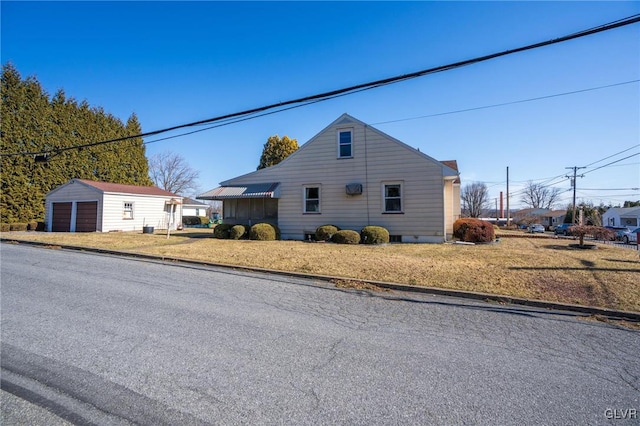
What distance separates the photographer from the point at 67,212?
23.2 meters

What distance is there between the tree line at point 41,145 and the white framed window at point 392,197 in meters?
22.3

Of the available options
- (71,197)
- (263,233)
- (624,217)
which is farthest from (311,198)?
(624,217)

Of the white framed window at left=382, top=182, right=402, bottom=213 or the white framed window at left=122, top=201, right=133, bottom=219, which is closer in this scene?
the white framed window at left=382, top=182, right=402, bottom=213

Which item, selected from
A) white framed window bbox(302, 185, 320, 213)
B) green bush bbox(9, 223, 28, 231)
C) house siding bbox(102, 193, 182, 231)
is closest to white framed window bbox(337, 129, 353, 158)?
white framed window bbox(302, 185, 320, 213)

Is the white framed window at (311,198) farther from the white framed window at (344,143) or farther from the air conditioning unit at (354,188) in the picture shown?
the white framed window at (344,143)

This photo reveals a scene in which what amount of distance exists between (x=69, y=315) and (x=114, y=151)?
3236 centimetres

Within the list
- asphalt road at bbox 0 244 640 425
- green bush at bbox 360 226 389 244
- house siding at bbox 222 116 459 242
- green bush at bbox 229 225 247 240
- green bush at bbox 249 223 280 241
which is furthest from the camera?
green bush at bbox 229 225 247 240

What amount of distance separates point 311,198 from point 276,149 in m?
20.7

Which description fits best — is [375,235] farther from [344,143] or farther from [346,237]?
[344,143]

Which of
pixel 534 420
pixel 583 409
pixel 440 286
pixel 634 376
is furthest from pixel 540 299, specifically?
pixel 534 420

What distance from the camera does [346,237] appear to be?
14.6 meters

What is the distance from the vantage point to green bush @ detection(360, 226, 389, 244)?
47.5 ft

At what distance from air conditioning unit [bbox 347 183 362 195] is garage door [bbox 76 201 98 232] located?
18.0 meters

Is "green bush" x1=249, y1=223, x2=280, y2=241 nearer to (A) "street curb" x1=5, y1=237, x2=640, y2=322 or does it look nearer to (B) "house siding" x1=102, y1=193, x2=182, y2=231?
(A) "street curb" x1=5, y1=237, x2=640, y2=322
